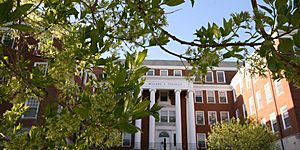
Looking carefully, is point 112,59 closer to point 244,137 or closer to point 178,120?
point 244,137

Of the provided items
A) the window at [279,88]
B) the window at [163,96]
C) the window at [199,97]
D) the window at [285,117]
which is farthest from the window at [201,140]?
the window at [279,88]

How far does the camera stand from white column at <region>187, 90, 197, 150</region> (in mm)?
26453

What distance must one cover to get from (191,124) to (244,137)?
8437mm

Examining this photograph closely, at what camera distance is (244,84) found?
1056 inches

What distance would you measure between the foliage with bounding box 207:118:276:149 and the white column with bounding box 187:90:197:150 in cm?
504

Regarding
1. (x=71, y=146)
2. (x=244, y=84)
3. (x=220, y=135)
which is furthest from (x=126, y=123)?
(x=244, y=84)

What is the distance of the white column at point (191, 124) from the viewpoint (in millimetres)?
26453

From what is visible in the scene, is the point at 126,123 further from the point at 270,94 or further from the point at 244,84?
the point at 244,84

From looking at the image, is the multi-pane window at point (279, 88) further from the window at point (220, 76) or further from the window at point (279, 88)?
the window at point (220, 76)

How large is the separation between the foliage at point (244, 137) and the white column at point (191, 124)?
5044 millimetres

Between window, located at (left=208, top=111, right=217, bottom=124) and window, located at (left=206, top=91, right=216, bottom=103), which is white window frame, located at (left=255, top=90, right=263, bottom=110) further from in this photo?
window, located at (left=206, top=91, right=216, bottom=103)

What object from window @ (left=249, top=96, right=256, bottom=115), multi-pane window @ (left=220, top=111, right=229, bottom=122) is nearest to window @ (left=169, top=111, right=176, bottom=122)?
multi-pane window @ (left=220, top=111, right=229, bottom=122)

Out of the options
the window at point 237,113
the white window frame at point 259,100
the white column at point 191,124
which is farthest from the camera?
the window at point 237,113

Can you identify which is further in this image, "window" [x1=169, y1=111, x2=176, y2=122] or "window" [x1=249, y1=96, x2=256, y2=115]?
"window" [x1=169, y1=111, x2=176, y2=122]
